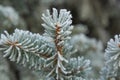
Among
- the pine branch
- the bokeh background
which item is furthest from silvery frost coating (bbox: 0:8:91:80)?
the bokeh background

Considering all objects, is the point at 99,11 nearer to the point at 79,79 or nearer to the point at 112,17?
the point at 112,17

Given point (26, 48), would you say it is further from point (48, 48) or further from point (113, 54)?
point (113, 54)

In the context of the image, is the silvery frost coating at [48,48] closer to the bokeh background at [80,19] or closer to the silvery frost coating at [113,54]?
the silvery frost coating at [113,54]

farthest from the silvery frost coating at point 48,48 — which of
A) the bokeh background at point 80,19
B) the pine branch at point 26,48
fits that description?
the bokeh background at point 80,19

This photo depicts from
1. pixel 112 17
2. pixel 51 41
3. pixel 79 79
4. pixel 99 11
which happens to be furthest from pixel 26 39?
pixel 112 17

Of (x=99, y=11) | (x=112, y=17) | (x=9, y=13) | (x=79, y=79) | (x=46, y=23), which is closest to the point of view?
(x=46, y=23)

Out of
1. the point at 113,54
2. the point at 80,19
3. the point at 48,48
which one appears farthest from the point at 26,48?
the point at 80,19
